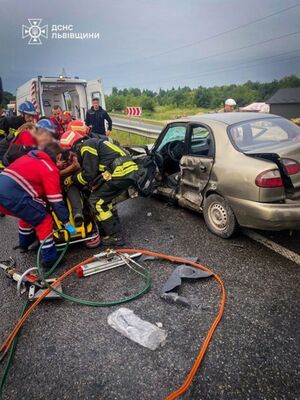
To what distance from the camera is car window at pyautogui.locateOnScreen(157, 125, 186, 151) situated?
479cm

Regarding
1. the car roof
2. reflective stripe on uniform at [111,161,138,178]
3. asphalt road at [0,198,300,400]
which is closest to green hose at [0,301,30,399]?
asphalt road at [0,198,300,400]

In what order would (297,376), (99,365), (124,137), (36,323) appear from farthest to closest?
(124,137) < (36,323) < (99,365) < (297,376)

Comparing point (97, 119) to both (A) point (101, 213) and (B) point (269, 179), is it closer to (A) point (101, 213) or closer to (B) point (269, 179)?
(A) point (101, 213)

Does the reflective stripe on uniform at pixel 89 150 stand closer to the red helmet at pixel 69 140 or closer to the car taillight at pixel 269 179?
the red helmet at pixel 69 140

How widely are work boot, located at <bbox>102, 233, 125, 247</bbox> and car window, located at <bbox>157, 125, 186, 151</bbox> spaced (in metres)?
1.85

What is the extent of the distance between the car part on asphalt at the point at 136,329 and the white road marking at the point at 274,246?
5.39 feet

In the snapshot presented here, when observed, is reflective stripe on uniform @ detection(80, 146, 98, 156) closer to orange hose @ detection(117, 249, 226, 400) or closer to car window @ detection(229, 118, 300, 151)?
orange hose @ detection(117, 249, 226, 400)

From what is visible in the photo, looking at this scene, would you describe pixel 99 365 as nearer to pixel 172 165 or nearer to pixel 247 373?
pixel 247 373

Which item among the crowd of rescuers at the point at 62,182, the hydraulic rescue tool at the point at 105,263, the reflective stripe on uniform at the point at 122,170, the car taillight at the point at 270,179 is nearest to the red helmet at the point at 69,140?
the crowd of rescuers at the point at 62,182

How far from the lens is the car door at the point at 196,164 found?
149 inches

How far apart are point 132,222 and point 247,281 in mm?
2132

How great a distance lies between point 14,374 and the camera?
2.11m

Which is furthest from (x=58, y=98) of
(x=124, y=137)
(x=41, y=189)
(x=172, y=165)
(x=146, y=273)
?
(x=146, y=273)

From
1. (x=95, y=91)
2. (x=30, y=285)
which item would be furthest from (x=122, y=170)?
(x=95, y=91)
